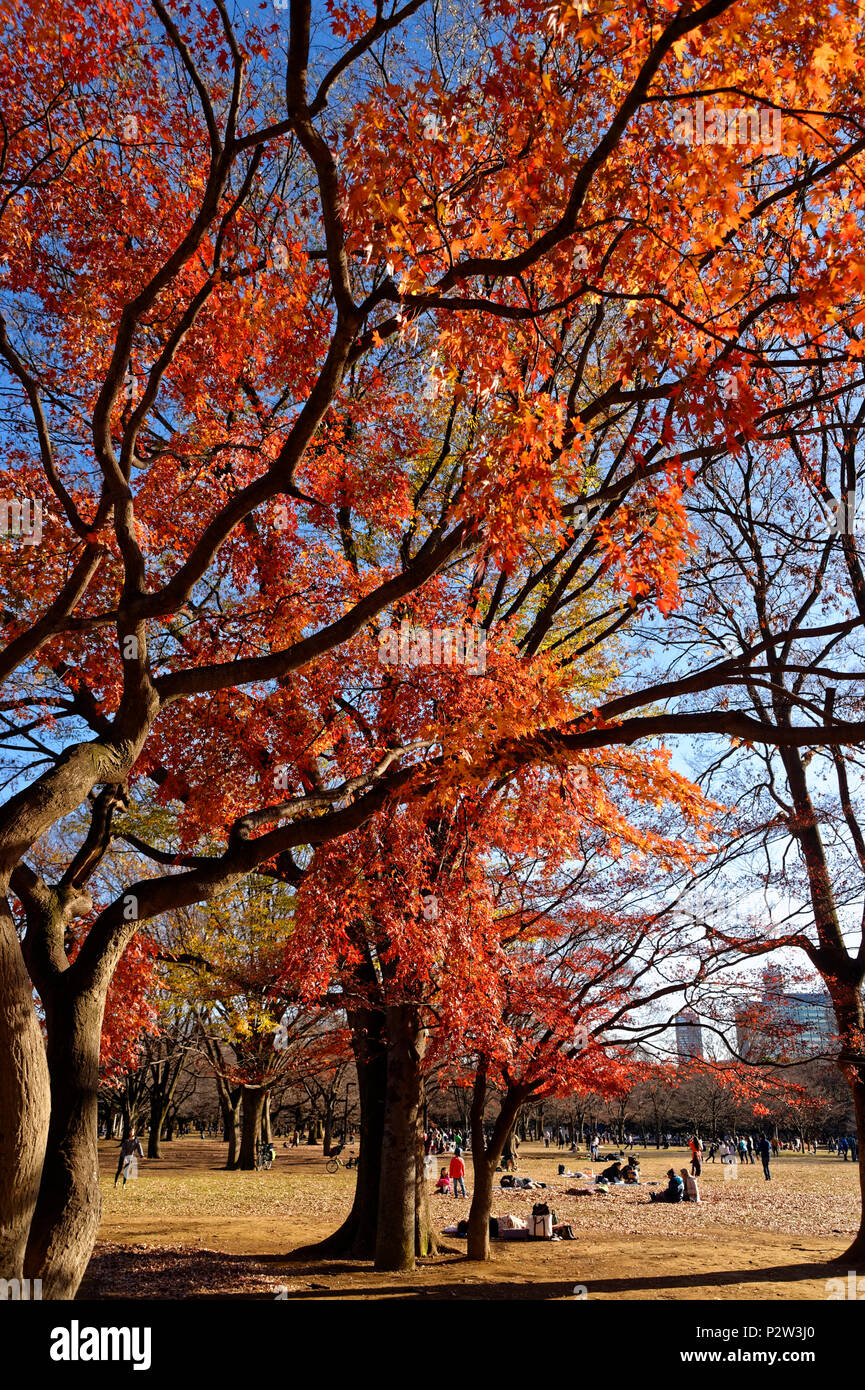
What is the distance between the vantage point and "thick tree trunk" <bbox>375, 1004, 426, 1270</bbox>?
41.0 feet

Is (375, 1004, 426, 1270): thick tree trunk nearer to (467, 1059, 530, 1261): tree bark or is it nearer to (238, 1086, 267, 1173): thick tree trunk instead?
(467, 1059, 530, 1261): tree bark

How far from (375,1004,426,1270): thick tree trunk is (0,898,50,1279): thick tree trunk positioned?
786 cm

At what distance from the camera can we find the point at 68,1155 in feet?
19.4

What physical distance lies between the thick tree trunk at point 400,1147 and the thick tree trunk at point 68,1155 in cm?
678

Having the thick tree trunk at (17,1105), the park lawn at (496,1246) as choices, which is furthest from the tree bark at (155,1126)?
the thick tree trunk at (17,1105)

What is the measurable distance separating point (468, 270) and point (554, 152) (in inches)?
60.0

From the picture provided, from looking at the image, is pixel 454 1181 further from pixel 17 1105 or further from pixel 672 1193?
pixel 17 1105

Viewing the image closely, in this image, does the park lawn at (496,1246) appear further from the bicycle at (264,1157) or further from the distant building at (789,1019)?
the bicycle at (264,1157)

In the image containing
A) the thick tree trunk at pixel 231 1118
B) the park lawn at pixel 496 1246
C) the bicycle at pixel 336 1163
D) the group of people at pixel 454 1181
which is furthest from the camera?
the bicycle at pixel 336 1163

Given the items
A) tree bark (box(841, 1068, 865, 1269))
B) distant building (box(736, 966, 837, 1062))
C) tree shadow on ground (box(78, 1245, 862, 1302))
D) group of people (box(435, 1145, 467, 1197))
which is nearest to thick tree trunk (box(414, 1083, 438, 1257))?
tree shadow on ground (box(78, 1245, 862, 1302))

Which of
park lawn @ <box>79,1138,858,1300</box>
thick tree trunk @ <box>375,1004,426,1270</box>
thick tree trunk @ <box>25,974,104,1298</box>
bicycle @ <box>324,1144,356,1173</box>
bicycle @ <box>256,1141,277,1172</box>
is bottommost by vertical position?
bicycle @ <box>324,1144,356,1173</box>

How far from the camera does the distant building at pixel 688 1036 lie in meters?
13.5

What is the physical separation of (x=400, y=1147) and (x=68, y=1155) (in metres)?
7.73
